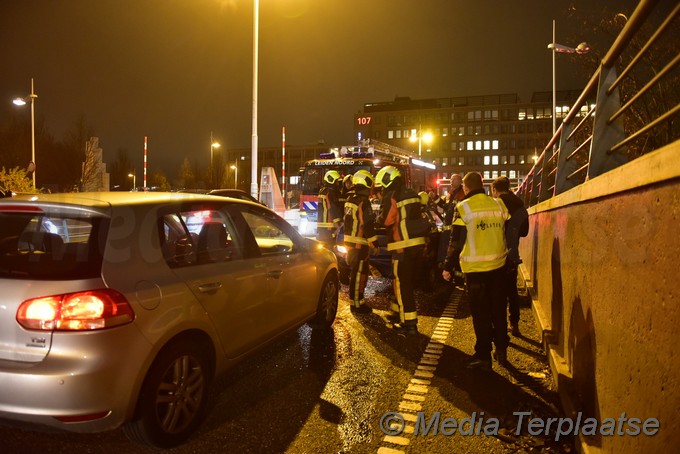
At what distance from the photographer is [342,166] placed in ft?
45.7

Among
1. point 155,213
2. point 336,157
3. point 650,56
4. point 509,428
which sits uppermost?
point 650,56

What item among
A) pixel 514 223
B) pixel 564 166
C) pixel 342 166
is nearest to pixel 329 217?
pixel 514 223

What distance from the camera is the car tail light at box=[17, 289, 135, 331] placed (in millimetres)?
2625

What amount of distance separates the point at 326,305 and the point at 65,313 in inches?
135

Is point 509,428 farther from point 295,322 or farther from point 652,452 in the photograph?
point 295,322

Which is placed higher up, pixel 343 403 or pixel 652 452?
pixel 652 452

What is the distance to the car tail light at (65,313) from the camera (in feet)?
8.61

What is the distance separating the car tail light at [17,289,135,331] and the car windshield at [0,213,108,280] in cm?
12

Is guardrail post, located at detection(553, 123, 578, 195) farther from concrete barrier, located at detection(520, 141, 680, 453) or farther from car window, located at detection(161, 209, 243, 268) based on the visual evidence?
car window, located at detection(161, 209, 243, 268)

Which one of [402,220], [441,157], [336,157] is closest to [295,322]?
[402,220]

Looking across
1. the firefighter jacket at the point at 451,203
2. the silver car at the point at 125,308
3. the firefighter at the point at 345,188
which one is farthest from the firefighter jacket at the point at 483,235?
the firefighter at the point at 345,188

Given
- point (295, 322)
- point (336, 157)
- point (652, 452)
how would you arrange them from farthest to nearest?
point (336, 157), point (295, 322), point (652, 452)

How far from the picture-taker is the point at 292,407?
12.5 ft

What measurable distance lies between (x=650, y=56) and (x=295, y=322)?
35.5 feet
